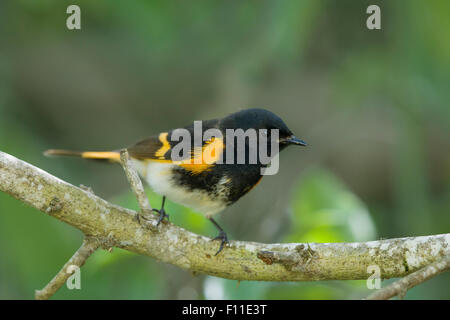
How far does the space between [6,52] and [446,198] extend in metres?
4.01

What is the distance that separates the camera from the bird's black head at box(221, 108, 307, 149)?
10.5 feet

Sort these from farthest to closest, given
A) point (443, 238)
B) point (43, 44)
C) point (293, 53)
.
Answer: point (43, 44) < point (293, 53) < point (443, 238)

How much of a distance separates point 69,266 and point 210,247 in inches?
26.3

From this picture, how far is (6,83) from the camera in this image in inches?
179

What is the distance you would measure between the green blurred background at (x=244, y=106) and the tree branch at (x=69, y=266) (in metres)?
0.54

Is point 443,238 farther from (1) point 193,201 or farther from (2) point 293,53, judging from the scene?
(2) point 293,53

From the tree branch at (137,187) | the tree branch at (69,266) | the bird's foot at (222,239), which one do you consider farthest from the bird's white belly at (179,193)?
the tree branch at (69,266)

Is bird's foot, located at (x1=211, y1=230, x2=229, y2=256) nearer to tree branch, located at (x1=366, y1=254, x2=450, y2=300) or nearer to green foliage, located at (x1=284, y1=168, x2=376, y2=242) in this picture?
green foliage, located at (x1=284, y1=168, x2=376, y2=242)

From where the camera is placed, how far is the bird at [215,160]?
10.1 feet

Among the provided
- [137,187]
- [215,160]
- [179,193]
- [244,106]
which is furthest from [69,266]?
[244,106]

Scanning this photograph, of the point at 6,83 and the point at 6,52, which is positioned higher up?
the point at 6,52

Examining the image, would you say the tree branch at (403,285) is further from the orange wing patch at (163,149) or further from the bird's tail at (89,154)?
the bird's tail at (89,154)
